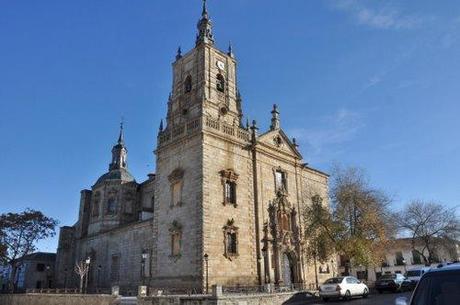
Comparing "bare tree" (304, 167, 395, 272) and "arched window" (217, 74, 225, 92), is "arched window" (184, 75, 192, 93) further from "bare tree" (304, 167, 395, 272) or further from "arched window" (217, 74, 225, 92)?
"bare tree" (304, 167, 395, 272)

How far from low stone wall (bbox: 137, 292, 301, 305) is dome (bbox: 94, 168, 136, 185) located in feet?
95.8

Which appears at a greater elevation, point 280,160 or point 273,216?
point 280,160

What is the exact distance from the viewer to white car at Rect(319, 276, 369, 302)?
23.5 metres

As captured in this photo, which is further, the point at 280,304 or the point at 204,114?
the point at 204,114

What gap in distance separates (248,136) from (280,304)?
15.2 m

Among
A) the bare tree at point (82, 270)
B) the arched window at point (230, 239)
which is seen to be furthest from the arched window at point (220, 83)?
the bare tree at point (82, 270)

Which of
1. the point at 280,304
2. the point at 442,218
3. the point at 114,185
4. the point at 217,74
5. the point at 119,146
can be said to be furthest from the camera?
the point at 119,146

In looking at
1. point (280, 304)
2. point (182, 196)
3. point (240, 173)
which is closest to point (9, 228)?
point (182, 196)

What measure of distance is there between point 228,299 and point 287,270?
14322 millimetres

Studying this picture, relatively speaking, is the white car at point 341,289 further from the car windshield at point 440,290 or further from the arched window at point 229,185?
the car windshield at point 440,290

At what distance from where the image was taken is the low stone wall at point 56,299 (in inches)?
1085

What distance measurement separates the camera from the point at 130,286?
37.1 metres

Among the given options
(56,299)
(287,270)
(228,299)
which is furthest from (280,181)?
(56,299)

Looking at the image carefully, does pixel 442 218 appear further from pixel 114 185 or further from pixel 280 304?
pixel 114 185
